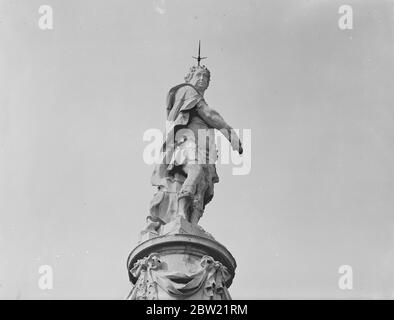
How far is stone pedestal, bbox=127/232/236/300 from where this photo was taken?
14852 mm

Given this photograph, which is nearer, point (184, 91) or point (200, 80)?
point (184, 91)

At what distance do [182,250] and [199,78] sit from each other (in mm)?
4772

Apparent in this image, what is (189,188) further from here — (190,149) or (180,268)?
(180,268)

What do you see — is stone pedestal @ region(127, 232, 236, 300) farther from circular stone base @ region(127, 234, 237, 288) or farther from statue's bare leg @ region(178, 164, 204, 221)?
statue's bare leg @ region(178, 164, 204, 221)

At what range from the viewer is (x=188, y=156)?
17266 mm

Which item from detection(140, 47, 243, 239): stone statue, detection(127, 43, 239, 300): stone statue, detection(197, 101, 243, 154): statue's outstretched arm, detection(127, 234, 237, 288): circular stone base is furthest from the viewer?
detection(197, 101, 243, 154): statue's outstretched arm

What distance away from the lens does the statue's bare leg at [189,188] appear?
16469 millimetres

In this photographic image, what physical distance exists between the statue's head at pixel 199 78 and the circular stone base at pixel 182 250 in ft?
14.3

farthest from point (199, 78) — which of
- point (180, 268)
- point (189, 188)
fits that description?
point (180, 268)

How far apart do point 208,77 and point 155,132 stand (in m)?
1.67

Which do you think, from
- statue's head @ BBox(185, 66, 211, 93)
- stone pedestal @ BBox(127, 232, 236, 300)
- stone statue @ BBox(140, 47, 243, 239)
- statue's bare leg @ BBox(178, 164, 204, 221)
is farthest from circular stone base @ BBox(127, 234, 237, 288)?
statue's head @ BBox(185, 66, 211, 93)
